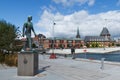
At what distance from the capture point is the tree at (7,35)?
25.5 metres

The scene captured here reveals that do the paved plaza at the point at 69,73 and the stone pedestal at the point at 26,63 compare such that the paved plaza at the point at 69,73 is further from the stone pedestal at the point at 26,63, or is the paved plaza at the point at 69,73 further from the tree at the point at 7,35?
the tree at the point at 7,35

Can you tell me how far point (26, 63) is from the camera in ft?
52.3

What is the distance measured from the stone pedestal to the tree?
10066 mm

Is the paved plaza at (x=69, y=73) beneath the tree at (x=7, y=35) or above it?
beneath

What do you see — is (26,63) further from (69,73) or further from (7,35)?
(7,35)

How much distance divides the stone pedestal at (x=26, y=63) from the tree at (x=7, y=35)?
10.1 m

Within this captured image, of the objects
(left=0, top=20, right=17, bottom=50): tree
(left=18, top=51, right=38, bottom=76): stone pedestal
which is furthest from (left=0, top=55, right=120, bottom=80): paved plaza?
(left=0, top=20, right=17, bottom=50): tree

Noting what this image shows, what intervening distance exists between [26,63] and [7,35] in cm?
1046

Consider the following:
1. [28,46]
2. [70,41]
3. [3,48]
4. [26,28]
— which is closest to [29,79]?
[28,46]

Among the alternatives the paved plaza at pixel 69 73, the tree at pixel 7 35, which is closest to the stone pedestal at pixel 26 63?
the paved plaza at pixel 69 73

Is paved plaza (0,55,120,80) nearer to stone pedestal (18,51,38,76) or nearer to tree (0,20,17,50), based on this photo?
stone pedestal (18,51,38,76)

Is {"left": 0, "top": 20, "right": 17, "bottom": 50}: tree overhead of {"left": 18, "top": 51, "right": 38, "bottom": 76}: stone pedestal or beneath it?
overhead

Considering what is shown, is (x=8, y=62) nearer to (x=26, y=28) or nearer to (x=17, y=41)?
(x=26, y=28)

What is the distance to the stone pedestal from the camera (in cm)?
1589
